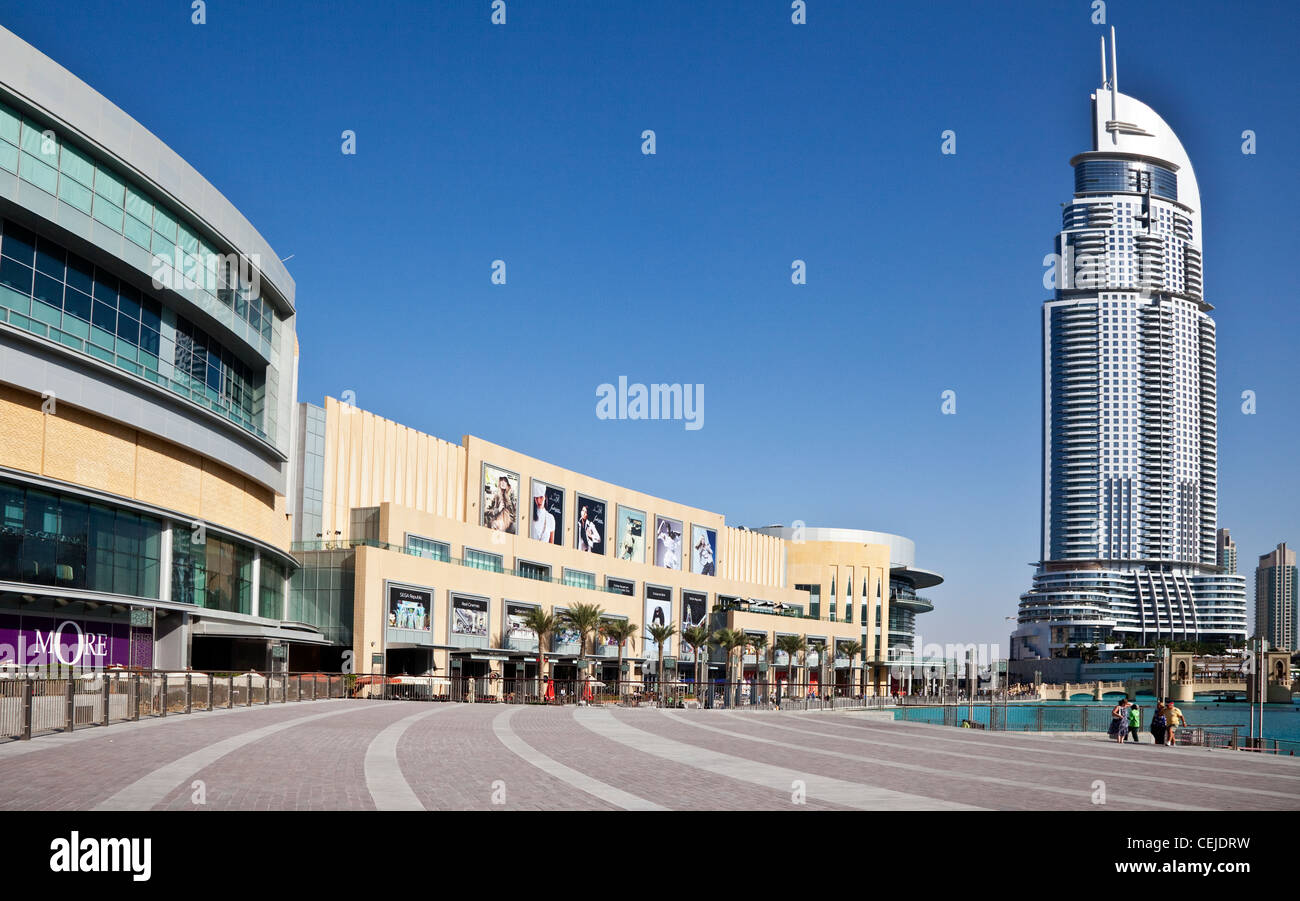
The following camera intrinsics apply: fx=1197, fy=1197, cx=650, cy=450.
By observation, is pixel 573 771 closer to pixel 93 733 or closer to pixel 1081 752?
pixel 93 733

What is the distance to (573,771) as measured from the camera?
17.5 metres

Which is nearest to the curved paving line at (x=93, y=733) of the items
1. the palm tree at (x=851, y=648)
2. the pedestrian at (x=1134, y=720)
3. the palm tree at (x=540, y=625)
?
the pedestrian at (x=1134, y=720)

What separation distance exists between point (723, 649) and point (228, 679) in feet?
250

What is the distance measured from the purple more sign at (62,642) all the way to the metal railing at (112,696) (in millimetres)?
4889

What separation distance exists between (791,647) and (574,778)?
3765 inches

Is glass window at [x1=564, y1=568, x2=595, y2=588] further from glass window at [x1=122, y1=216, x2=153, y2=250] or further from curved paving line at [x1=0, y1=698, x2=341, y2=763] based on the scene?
curved paving line at [x1=0, y1=698, x2=341, y2=763]

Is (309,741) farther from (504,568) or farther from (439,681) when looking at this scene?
(504,568)

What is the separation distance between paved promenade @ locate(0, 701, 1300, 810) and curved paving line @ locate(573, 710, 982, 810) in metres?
0.04

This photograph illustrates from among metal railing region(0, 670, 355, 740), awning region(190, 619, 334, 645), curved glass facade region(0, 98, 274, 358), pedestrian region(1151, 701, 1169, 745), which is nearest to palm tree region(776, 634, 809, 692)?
awning region(190, 619, 334, 645)

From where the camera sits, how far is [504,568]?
80.5 meters

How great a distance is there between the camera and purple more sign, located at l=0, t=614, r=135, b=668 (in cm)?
3397

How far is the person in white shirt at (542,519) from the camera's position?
86.1 meters
